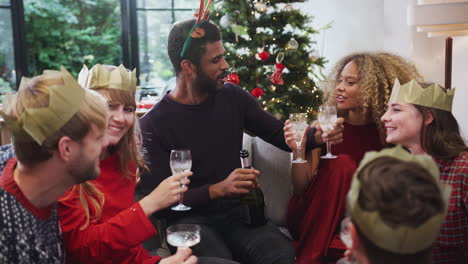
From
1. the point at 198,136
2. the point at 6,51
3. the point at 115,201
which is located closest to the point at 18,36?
the point at 6,51

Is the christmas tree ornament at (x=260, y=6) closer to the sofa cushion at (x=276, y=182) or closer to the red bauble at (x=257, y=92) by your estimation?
the red bauble at (x=257, y=92)

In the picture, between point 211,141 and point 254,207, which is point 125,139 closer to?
point 211,141

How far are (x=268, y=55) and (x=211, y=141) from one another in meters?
1.68

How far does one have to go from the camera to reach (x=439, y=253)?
1747mm

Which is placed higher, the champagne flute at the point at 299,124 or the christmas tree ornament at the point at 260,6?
the christmas tree ornament at the point at 260,6

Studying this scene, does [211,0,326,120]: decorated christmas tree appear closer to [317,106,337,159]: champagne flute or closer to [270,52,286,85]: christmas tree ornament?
[270,52,286,85]: christmas tree ornament

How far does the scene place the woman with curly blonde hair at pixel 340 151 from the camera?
2.27 meters

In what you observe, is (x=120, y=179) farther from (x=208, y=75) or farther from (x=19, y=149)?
(x=208, y=75)

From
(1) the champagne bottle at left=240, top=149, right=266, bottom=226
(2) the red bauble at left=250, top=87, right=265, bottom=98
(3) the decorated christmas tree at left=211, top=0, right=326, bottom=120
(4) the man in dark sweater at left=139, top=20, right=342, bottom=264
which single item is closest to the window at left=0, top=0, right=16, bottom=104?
(3) the decorated christmas tree at left=211, top=0, right=326, bottom=120

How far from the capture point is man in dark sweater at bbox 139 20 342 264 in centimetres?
211

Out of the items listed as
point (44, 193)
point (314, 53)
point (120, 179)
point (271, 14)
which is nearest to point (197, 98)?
point (120, 179)

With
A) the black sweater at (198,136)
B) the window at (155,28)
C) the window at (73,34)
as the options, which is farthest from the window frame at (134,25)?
the black sweater at (198,136)

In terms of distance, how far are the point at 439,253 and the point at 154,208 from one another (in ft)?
3.49

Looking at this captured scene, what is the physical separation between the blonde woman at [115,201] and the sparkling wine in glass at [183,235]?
4 centimetres
